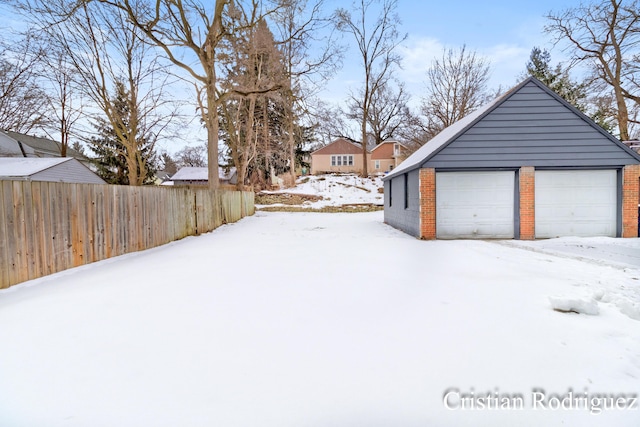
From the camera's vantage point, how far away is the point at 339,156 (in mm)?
37688

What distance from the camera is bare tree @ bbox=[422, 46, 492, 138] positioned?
26766 mm

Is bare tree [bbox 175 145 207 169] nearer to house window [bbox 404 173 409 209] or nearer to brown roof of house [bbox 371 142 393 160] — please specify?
brown roof of house [bbox 371 142 393 160]

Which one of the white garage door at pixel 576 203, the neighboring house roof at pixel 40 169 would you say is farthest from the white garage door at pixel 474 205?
the neighboring house roof at pixel 40 169

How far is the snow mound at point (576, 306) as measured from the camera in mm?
3529

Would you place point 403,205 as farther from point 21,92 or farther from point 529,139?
point 21,92

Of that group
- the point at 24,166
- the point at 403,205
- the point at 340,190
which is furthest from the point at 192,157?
the point at 403,205

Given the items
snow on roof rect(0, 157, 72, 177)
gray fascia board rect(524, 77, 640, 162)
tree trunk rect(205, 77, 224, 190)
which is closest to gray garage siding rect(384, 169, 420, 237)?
gray fascia board rect(524, 77, 640, 162)

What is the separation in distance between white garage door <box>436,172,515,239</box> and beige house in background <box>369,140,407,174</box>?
28970 mm

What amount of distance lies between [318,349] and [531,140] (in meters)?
9.98

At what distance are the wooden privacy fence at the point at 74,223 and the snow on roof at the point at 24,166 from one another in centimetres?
1182

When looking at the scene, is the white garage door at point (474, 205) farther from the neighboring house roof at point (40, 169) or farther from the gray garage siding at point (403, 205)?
the neighboring house roof at point (40, 169)

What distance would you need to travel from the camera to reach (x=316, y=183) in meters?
29.7

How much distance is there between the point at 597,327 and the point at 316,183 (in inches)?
1065

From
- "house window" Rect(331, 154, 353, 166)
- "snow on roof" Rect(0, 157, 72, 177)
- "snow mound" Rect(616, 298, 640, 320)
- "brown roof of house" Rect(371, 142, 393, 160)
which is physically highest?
"brown roof of house" Rect(371, 142, 393, 160)
